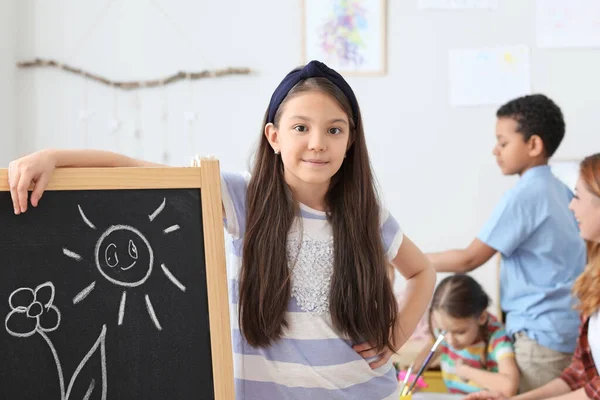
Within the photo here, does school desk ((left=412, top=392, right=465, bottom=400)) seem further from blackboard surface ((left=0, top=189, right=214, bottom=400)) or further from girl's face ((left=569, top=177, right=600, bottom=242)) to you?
blackboard surface ((left=0, top=189, right=214, bottom=400))

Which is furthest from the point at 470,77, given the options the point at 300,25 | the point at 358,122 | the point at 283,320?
the point at 283,320

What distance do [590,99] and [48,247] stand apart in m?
2.59

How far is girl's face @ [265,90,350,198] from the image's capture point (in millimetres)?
1334

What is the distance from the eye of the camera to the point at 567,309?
217 centimetres

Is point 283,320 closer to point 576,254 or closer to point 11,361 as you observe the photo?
point 11,361

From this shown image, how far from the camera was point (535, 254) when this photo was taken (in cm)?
222

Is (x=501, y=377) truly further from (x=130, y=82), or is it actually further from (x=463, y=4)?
(x=130, y=82)

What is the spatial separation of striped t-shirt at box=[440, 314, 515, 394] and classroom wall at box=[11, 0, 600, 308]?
86cm

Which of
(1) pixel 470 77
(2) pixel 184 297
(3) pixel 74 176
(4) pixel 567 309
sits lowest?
(4) pixel 567 309

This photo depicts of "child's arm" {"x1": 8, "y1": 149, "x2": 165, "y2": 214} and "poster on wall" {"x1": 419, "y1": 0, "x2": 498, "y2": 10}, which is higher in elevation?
"poster on wall" {"x1": 419, "y1": 0, "x2": 498, "y2": 10}

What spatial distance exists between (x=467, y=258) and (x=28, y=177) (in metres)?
1.53

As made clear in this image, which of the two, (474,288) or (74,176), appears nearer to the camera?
(74,176)

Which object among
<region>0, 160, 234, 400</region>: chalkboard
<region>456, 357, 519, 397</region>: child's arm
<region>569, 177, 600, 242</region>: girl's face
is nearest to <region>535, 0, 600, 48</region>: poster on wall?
<region>569, 177, 600, 242</region>: girl's face

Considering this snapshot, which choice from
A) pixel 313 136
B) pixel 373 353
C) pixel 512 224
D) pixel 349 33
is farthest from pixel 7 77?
pixel 373 353
